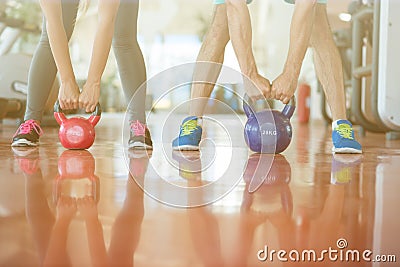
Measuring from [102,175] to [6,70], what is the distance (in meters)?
2.62

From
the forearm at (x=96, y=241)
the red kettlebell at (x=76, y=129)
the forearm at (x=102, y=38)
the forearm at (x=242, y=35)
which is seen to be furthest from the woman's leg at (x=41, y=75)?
the forearm at (x=96, y=241)

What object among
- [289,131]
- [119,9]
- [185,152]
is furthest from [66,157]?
[289,131]

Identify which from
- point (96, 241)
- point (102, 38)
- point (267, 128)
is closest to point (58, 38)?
point (102, 38)

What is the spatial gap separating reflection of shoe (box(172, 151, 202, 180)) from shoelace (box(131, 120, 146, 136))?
0.52ft

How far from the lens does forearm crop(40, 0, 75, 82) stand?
1.61 meters

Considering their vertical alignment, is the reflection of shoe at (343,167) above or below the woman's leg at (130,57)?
below

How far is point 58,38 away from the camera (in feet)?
5.33

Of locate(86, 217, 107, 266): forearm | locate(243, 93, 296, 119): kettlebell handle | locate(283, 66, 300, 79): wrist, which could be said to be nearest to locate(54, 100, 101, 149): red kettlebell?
locate(243, 93, 296, 119): kettlebell handle

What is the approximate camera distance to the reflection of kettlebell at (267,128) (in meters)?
1.60

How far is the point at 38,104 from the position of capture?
1.87 m

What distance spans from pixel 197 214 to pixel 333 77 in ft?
3.79

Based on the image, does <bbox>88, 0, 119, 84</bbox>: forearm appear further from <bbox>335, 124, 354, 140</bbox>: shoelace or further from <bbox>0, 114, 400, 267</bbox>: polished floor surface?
<bbox>335, 124, 354, 140</bbox>: shoelace

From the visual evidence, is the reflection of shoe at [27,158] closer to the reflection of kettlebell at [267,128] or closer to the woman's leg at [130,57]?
the woman's leg at [130,57]

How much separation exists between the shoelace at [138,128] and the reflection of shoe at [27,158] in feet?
1.11
